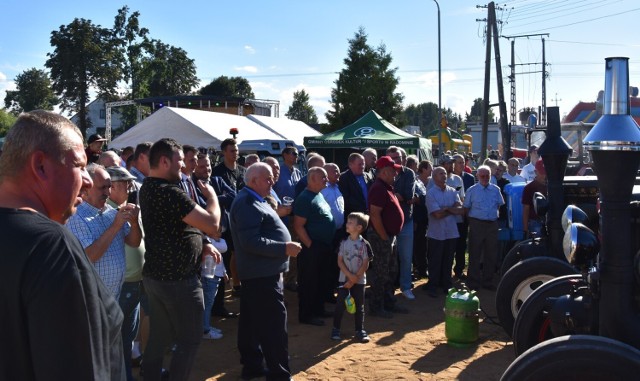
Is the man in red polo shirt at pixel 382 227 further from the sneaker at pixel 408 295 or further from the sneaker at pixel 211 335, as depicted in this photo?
the sneaker at pixel 211 335

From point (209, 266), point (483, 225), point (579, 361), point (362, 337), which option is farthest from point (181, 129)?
point (579, 361)

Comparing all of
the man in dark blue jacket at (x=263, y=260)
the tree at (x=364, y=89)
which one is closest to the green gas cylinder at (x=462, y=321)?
the man in dark blue jacket at (x=263, y=260)

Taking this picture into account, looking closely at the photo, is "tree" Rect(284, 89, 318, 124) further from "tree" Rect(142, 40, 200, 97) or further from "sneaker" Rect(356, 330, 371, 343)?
"sneaker" Rect(356, 330, 371, 343)

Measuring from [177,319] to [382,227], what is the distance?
3529 millimetres

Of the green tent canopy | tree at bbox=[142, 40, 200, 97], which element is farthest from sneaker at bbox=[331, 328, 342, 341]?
tree at bbox=[142, 40, 200, 97]

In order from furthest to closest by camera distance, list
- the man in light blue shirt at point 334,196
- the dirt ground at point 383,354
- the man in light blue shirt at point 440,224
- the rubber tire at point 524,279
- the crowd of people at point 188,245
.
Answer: the man in light blue shirt at point 440,224, the man in light blue shirt at point 334,196, the rubber tire at point 524,279, the dirt ground at point 383,354, the crowd of people at point 188,245

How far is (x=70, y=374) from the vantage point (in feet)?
4.98

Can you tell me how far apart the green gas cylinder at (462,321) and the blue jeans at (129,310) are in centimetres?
312

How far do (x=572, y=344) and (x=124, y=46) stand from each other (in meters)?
47.5

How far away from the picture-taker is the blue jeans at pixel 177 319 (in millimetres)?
4016

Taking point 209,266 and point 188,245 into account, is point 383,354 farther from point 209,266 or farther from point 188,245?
point 188,245

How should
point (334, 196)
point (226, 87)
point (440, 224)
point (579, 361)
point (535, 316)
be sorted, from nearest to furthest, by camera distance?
1. point (579, 361)
2. point (535, 316)
3. point (334, 196)
4. point (440, 224)
5. point (226, 87)

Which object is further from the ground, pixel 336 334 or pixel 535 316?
pixel 535 316

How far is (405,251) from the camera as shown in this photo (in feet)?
26.4
